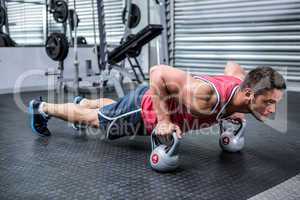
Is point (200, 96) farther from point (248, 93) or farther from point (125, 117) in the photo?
point (125, 117)

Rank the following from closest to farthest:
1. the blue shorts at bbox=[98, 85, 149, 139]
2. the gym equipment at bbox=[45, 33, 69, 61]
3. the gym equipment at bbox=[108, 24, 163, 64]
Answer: the blue shorts at bbox=[98, 85, 149, 139], the gym equipment at bbox=[108, 24, 163, 64], the gym equipment at bbox=[45, 33, 69, 61]

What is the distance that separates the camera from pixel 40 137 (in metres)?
2.34

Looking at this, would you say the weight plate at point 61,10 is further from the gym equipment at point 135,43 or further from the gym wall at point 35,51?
the gym equipment at point 135,43

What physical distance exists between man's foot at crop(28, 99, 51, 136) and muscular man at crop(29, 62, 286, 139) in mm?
220

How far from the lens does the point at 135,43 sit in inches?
168

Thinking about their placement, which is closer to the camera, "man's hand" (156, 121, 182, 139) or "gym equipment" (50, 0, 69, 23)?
"man's hand" (156, 121, 182, 139)

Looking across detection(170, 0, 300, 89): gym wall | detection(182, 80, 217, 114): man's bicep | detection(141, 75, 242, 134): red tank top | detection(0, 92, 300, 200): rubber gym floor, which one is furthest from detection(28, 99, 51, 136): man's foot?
detection(170, 0, 300, 89): gym wall

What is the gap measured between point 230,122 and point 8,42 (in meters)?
4.03

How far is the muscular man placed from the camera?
1.39m

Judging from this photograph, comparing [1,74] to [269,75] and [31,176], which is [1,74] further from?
[269,75]

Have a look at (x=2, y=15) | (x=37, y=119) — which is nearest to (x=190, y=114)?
(x=37, y=119)

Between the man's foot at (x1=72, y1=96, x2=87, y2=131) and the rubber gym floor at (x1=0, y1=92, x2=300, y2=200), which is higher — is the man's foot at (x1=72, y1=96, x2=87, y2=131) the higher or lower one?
the higher one

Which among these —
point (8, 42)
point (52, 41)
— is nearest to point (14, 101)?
point (52, 41)

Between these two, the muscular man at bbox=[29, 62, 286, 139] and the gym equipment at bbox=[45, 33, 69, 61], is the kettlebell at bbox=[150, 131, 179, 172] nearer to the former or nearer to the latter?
the muscular man at bbox=[29, 62, 286, 139]
